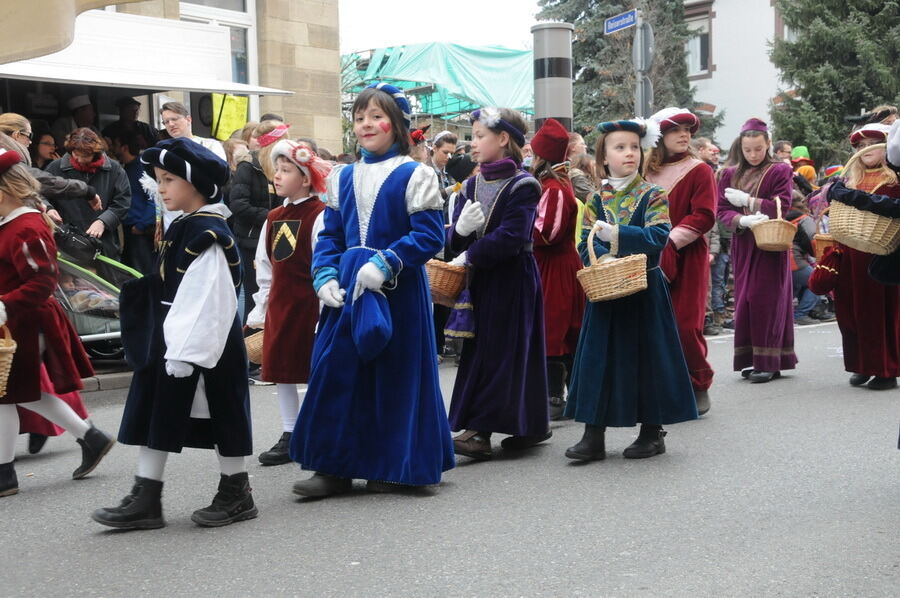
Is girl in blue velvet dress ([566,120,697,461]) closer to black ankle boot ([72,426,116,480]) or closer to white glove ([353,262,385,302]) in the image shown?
white glove ([353,262,385,302])

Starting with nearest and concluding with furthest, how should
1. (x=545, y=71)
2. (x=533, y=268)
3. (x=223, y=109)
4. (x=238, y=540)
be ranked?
(x=238, y=540), (x=533, y=268), (x=545, y=71), (x=223, y=109)

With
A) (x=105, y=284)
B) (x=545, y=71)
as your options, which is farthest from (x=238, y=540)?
(x=545, y=71)

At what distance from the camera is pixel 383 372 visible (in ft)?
18.1

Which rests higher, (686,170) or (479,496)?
(686,170)

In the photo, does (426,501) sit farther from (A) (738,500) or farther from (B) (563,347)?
(B) (563,347)

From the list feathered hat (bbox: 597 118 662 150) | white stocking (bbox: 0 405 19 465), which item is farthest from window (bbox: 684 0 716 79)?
white stocking (bbox: 0 405 19 465)

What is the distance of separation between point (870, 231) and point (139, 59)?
879 cm

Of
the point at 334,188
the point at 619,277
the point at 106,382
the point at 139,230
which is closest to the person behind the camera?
the point at 334,188

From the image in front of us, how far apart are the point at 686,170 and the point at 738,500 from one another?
281cm

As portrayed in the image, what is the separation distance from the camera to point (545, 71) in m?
11.4

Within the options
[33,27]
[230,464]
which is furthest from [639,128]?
[33,27]

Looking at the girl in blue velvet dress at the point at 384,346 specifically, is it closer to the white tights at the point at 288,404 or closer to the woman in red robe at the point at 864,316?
the white tights at the point at 288,404

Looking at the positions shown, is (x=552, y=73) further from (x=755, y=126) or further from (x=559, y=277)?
(x=559, y=277)

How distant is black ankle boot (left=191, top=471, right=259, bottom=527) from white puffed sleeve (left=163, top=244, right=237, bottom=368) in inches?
23.5
